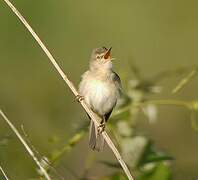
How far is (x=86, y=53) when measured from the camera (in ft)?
34.2

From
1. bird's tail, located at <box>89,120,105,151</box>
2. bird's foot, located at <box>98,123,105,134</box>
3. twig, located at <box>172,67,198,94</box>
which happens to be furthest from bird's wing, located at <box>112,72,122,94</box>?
twig, located at <box>172,67,198,94</box>

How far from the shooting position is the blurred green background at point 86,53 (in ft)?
28.0

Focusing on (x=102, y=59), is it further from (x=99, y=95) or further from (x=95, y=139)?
(x=95, y=139)

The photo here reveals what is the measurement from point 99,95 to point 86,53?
16.0ft

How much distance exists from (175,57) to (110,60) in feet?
17.9

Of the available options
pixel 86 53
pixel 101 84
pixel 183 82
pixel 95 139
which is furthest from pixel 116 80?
pixel 86 53

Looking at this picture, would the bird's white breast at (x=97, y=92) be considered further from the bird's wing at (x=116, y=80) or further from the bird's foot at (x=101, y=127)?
the bird's foot at (x=101, y=127)

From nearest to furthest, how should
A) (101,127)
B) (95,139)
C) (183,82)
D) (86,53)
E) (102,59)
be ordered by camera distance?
(183,82), (101,127), (95,139), (102,59), (86,53)

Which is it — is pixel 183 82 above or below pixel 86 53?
above

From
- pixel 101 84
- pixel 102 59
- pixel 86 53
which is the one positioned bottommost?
pixel 86 53

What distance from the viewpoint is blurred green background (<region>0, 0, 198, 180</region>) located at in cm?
852

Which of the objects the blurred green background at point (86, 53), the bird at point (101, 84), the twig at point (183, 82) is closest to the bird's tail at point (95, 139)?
the bird at point (101, 84)

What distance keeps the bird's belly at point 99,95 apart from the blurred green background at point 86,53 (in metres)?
1.70

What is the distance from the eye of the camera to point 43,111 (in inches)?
316
